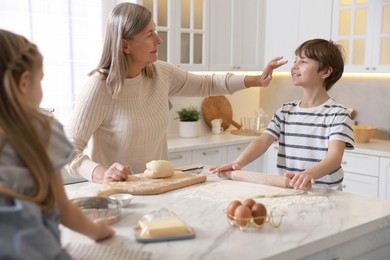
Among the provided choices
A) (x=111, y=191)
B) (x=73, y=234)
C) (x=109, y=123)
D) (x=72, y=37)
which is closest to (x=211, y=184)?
(x=111, y=191)

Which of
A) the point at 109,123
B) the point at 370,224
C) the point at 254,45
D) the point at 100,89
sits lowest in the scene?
the point at 370,224

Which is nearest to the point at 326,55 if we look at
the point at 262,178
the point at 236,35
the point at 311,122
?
the point at 311,122

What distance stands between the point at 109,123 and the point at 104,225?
34.9 inches

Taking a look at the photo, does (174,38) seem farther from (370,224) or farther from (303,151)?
(370,224)

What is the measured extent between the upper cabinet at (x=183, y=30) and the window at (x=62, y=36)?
39 cm

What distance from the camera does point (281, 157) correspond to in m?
2.18

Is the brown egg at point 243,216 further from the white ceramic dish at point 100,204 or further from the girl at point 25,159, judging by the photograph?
the girl at point 25,159

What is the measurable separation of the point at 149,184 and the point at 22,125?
85 centimetres

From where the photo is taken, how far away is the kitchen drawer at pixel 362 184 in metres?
3.32

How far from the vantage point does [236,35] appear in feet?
13.2

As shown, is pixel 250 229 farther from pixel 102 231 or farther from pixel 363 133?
pixel 363 133

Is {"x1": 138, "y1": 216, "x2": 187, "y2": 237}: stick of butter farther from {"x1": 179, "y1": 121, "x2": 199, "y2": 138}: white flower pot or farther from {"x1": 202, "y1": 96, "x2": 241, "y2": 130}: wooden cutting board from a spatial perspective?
{"x1": 202, "y1": 96, "x2": 241, "y2": 130}: wooden cutting board

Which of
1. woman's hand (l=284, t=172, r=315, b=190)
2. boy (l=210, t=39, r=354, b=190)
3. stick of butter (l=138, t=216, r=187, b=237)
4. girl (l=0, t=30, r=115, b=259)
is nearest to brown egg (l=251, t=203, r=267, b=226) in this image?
stick of butter (l=138, t=216, r=187, b=237)

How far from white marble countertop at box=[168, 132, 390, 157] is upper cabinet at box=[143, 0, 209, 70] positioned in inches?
22.7
